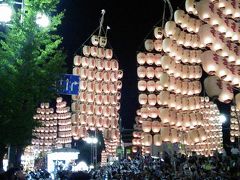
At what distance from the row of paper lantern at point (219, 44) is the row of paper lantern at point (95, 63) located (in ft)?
51.1

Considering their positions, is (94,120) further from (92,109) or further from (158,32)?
(158,32)

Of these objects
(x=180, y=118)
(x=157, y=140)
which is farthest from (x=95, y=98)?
(x=180, y=118)

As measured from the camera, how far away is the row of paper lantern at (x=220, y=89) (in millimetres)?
A: 18672

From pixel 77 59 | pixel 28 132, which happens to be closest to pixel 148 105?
pixel 77 59

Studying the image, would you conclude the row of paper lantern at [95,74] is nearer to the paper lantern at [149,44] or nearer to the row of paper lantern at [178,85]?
the paper lantern at [149,44]

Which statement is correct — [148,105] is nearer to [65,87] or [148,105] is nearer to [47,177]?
[47,177]

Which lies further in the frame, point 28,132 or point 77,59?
point 77,59

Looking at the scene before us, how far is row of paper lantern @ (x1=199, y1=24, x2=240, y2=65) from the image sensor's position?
57.2 ft

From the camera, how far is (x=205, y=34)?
17469 millimetres

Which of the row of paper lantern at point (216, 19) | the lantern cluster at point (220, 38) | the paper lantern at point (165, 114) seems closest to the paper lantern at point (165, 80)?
the paper lantern at point (165, 114)

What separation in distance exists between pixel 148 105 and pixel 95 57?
278 inches

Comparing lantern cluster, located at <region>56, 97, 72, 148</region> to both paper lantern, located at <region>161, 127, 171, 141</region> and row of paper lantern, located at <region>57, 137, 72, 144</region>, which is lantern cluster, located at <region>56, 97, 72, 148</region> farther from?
paper lantern, located at <region>161, 127, 171, 141</region>

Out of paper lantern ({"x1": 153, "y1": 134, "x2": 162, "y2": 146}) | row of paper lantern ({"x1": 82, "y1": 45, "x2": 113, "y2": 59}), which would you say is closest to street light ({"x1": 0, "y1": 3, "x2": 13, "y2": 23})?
paper lantern ({"x1": 153, "y1": 134, "x2": 162, "y2": 146})

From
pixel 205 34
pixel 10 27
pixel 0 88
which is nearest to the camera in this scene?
pixel 0 88
